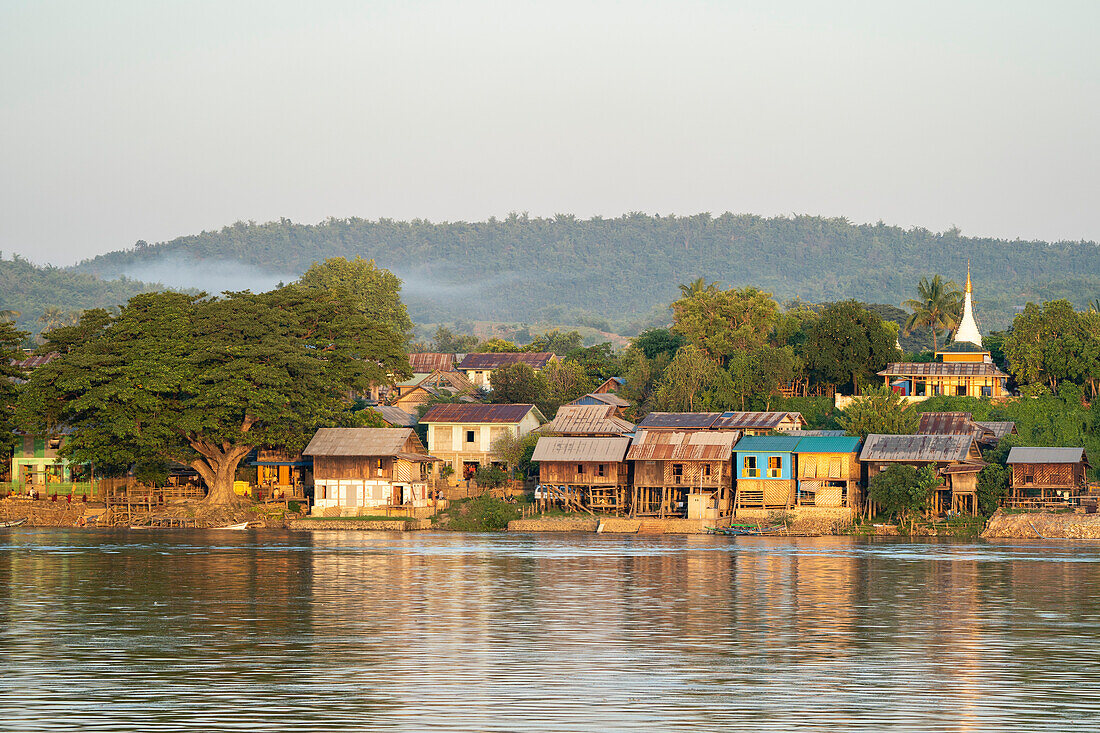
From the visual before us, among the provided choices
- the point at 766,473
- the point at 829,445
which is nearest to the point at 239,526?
the point at 766,473

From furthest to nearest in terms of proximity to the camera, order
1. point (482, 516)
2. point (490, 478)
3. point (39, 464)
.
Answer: point (39, 464), point (490, 478), point (482, 516)

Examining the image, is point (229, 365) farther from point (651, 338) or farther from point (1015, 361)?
point (1015, 361)

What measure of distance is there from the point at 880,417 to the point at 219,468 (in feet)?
111

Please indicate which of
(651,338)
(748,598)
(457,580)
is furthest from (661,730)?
(651,338)

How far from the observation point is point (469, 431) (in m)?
72.5

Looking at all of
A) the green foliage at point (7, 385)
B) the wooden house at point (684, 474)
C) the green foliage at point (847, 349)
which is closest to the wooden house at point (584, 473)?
the wooden house at point (684, 474)

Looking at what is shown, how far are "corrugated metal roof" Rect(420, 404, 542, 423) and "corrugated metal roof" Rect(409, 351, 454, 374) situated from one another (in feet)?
110

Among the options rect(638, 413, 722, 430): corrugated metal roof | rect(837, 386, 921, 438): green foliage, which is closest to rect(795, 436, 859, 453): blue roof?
rect(837, 386, 921, 438): green foliage

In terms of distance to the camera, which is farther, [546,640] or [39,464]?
[39,464]

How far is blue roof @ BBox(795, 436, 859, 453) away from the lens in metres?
62.4

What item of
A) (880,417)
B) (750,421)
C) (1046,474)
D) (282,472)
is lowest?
(282,472)

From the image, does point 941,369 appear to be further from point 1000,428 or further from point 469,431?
point 469,431

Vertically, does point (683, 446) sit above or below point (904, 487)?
above

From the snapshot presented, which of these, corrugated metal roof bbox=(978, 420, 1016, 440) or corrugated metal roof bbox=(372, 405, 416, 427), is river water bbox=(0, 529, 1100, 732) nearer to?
corrugated metal roof bbox=(978, 420, 1016, 440)
